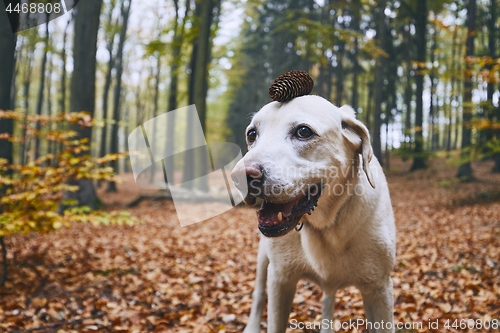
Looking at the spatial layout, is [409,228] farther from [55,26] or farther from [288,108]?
[55,26]

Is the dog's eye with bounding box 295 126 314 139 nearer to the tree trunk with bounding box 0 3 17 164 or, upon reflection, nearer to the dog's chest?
the dog's chest

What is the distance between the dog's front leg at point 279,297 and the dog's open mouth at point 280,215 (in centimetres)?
70

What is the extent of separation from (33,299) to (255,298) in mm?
2515

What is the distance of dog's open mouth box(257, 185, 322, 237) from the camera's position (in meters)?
1.72

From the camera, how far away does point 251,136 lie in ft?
7.22

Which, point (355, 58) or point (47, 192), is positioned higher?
point (355, 58)

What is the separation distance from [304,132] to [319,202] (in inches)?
18.0

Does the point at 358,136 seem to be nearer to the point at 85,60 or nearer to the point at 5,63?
the point at 5,63

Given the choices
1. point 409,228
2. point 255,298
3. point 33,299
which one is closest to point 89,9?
point 33,299

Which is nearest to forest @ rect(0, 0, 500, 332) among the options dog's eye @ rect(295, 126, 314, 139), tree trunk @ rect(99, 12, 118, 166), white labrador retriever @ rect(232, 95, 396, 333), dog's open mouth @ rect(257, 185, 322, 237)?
white labrador retriever @ rect(232, 95, 396, 333)

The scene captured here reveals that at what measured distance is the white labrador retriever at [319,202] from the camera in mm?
1725

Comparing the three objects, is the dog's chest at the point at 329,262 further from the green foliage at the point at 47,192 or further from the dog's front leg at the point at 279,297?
the green foliage at the point at 47,192

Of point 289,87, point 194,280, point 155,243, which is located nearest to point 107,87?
point 155,243

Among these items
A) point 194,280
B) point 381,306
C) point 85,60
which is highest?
point 85,60
